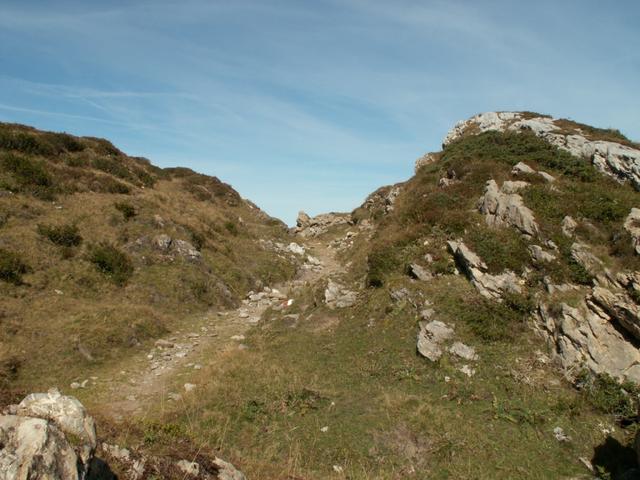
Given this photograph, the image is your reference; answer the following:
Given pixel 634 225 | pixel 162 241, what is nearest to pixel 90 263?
pixel 162 241

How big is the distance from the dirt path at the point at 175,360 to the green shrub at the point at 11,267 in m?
7.13

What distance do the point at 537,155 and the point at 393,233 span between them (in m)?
10.9

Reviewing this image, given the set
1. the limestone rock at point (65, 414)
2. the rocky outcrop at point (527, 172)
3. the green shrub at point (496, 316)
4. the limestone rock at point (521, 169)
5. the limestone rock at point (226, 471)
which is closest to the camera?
the limestone rock at point (65, 414)

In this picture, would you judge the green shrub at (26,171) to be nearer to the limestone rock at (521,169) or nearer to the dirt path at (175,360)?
the dirt path at (175,360)

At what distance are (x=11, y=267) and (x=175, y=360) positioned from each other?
9.10 m

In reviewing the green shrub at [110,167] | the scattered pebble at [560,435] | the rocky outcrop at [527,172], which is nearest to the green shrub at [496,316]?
the scattered pebble at [560,435]

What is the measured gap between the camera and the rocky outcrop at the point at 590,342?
42.9ft

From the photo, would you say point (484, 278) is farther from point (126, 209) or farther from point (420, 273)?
point (126, 209)

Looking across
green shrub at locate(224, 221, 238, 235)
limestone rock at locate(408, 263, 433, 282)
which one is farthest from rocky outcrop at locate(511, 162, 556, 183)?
green shrub at locate(224, 221, 238, 235)

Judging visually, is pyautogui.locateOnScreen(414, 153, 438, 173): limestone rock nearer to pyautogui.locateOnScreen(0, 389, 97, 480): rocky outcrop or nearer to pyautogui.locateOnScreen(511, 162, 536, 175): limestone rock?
pyautogui.locateOnScreen(511, 162, 536, 175): limestone rock

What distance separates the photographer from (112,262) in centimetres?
2272

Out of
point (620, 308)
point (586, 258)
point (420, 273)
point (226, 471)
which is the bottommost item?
point (226, 471)

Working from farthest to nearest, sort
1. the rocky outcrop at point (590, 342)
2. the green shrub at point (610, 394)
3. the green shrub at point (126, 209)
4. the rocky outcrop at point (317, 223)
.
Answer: the rocky outcrop at point (317, 223), the green shrub at point (126, 209), the rocky outcrop at point (590, 342), the green shrub at point (610, 394)

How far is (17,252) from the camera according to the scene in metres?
20.0
